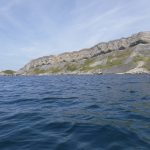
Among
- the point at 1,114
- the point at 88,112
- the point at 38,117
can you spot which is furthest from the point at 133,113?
the point at 1,114

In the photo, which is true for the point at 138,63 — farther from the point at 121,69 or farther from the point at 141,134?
the point at 141,134

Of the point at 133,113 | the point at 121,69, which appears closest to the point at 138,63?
the point at 121,69

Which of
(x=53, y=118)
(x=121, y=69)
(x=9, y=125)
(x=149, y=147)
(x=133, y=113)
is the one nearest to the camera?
(x=149, y=147)

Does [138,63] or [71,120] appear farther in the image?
[138,63]

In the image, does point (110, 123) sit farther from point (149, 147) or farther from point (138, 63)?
point (138, 63)

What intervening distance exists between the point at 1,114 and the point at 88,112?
20.3ft

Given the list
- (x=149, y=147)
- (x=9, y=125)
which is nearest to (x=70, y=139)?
(x=149, y=147)

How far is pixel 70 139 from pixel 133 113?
778cm

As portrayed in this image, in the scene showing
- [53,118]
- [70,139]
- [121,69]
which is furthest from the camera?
[121,69]

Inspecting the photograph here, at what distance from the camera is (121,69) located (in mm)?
173500

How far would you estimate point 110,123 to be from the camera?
15172 millimetres

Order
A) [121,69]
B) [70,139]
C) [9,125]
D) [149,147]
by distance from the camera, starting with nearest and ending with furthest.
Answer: [149,147]
[70,139]
[9,125]
[121,69]

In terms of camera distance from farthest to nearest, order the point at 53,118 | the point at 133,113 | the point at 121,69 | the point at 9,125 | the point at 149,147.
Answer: the point at 121,69 → the point at 133,113 → the point at 53,118 → the point at 9,125 → the point at 149,147

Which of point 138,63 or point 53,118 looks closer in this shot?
point 53,118
